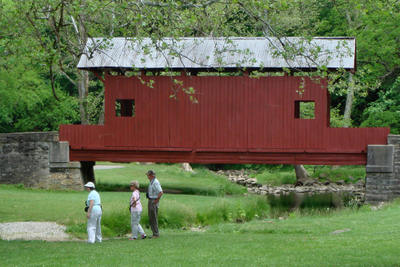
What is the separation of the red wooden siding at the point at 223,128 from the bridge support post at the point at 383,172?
1.41 ft

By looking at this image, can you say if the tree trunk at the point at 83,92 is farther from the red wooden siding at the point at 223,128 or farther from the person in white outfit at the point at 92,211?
the person in white outfit at the point at 92,211

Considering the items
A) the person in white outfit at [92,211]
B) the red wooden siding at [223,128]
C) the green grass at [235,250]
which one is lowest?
the green grass at [235,250]

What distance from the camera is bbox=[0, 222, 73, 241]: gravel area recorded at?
1503 centimetres

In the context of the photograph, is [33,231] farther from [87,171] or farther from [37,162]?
[87,171]

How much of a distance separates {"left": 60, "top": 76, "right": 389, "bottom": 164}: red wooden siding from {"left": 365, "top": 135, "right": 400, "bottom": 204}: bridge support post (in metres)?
0.43

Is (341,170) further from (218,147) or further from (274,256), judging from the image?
(274,256)

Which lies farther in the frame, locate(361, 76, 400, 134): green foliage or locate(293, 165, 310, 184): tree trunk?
locate(293, 165, 310, 184): tree trunk

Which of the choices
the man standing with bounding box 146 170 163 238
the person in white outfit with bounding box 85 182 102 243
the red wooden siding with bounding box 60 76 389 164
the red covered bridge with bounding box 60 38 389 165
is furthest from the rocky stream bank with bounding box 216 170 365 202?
the person in white outfit with bounding box 85 182 102 243

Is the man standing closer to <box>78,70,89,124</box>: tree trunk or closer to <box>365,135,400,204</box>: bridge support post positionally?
<box>365,135,400,204</box>: bridge support post

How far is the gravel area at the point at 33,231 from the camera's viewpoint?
592 inches

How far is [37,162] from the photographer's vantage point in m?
26.4

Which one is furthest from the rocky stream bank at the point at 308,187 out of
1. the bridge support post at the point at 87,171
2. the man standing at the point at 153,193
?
the man standing at the point at 153,193

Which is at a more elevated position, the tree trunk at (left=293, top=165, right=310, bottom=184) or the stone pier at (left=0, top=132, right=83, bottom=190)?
the stone pier at (left=0, top=132, right=83, bottom=190)

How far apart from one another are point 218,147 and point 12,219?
397 inches
